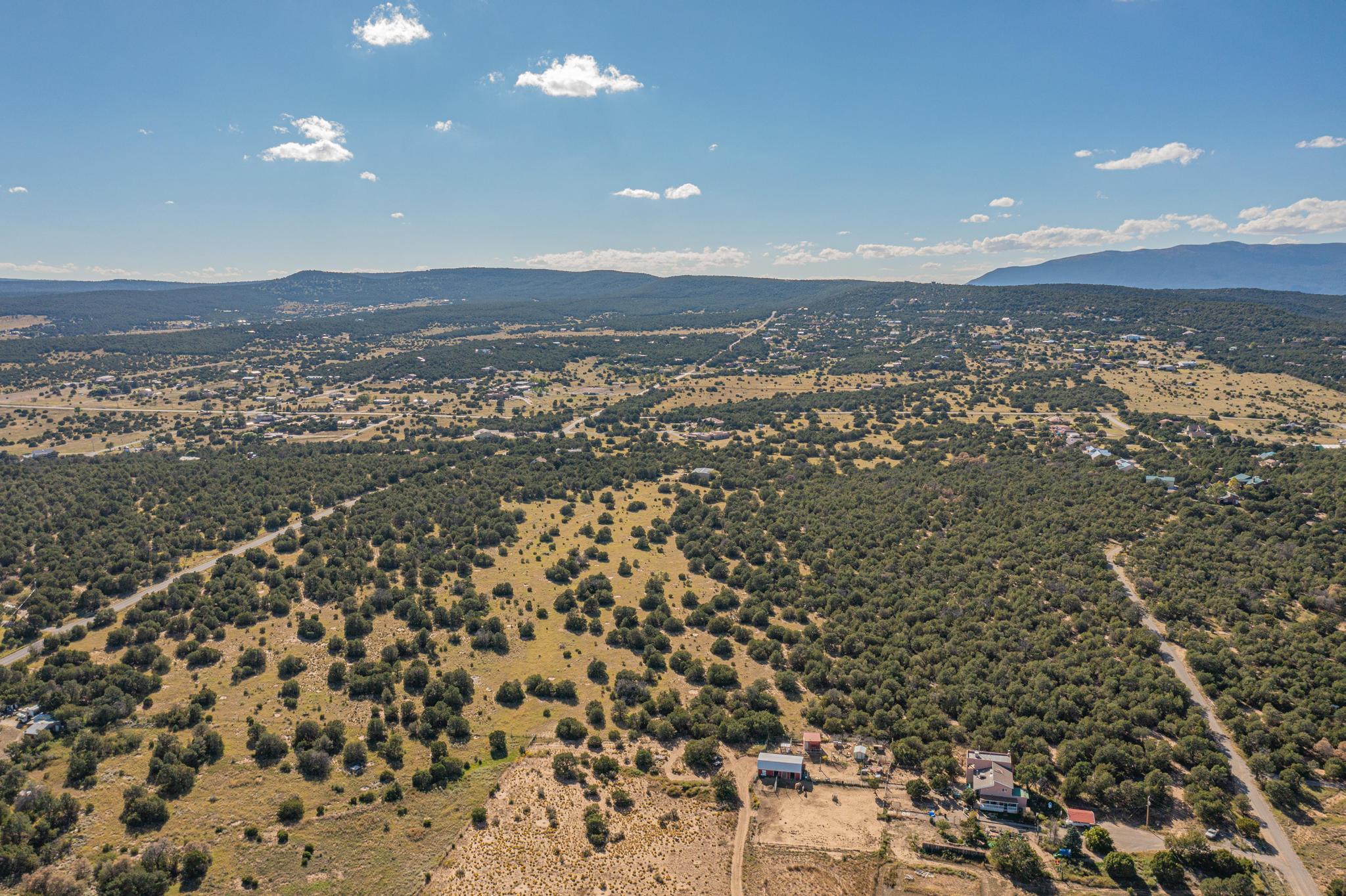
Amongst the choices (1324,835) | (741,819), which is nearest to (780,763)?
(741,819)

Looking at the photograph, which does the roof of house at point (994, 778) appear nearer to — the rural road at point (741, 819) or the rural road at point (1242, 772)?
the rural road at point (1242, 772)

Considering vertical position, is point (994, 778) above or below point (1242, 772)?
above

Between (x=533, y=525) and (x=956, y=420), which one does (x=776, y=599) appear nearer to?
(x=533, y=525)

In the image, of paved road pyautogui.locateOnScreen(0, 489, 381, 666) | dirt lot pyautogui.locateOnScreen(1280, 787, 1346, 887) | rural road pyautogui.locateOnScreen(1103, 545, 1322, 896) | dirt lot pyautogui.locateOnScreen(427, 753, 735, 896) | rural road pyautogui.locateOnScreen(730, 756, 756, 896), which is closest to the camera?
rural road pyautogui.locateOnScreen(1103, 545, 1322, 896)

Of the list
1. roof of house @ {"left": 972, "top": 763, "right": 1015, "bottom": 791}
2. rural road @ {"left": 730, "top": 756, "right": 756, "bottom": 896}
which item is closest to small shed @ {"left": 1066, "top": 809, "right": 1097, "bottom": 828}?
roof of house @ {"left": 972, "top": 763, "right": 1015, "bottom": 791}

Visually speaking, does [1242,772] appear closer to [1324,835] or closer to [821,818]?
[1324,835]

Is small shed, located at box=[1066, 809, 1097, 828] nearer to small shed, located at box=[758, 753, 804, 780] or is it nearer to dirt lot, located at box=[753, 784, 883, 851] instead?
dirt lot, located at box=[753, 784, 883, 851]
